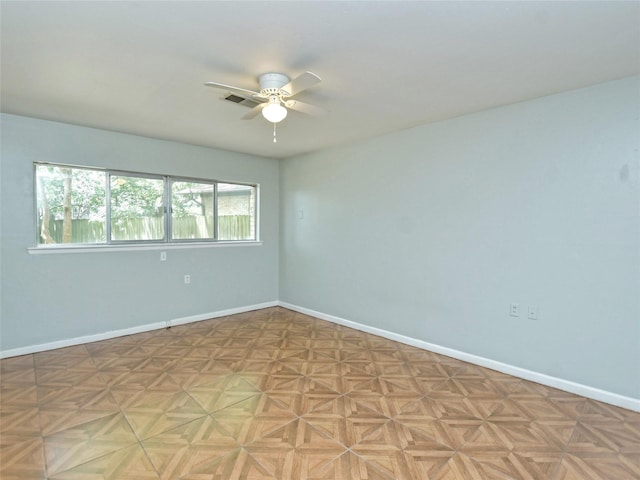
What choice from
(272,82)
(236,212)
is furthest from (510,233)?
(236,212)

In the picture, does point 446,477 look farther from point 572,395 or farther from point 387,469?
point 572,395

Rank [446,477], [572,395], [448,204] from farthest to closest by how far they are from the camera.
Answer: [448,204] → [572,395] → [446,477]

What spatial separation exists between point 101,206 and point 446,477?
3.98m

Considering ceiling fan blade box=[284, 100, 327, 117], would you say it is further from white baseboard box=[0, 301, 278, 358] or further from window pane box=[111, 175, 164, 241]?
white baseboard box=[0, 301, 278, 358]

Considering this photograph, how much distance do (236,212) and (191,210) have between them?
66 cm

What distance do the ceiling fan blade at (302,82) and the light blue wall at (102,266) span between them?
8.31ft

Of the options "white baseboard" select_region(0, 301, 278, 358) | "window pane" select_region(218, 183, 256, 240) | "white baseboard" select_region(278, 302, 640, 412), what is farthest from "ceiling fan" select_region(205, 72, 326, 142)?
"white baseboard" select_region(0, 301, 278, 358)

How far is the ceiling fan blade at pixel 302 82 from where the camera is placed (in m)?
1.89

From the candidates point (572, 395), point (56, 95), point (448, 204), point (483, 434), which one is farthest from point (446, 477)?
point (56, 95)

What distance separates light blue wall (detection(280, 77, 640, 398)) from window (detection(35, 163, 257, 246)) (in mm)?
1571

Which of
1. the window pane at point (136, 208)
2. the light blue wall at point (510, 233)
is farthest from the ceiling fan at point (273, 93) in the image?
the window pane at point (136, 208)

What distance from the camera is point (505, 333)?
288 centimetres

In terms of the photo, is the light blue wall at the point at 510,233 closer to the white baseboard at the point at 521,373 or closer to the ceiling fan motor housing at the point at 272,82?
the white baseboard at the point at 521,373

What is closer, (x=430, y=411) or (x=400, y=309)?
(x=430, y=411)
